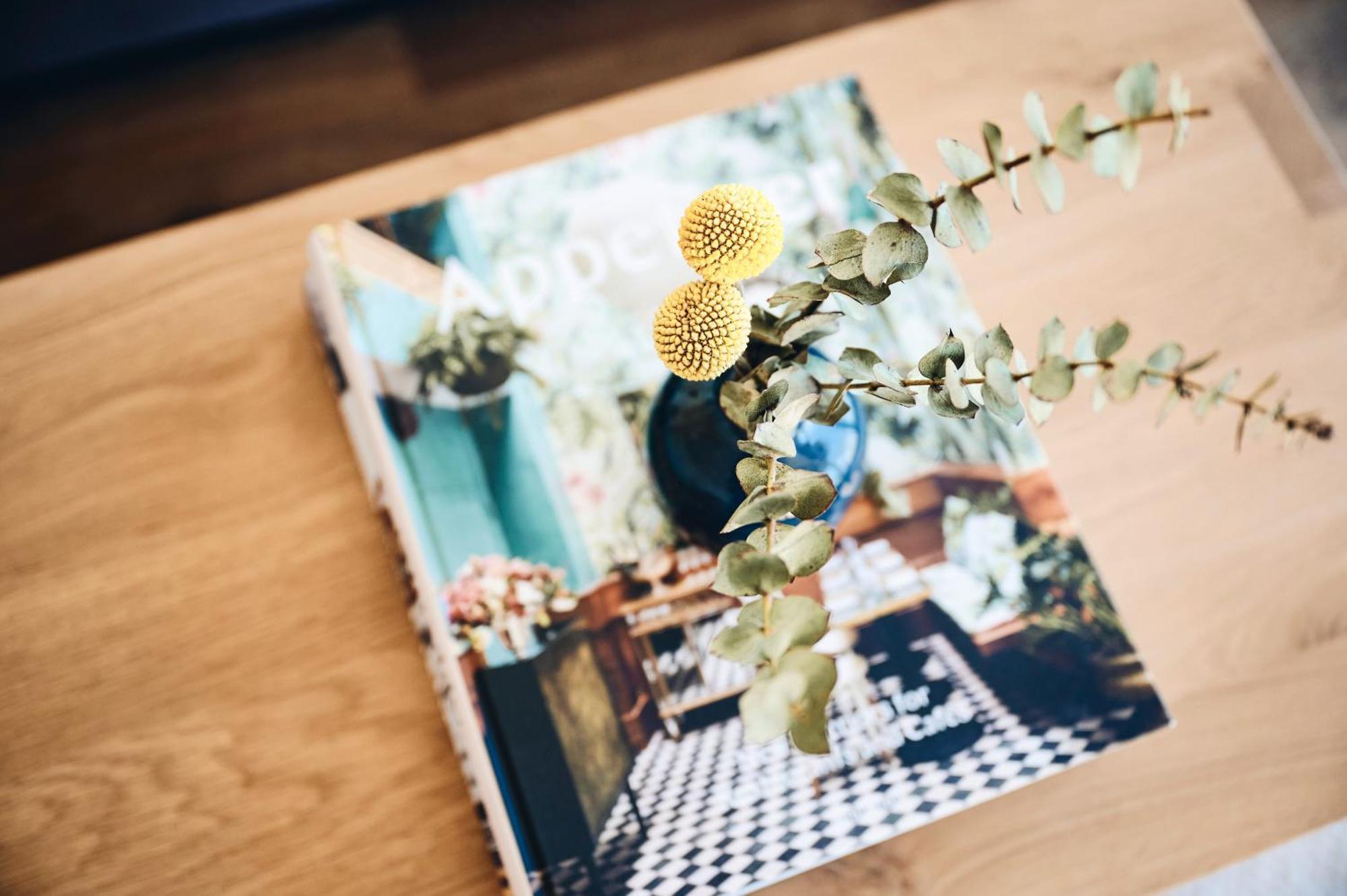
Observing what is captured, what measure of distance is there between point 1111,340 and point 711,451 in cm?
23

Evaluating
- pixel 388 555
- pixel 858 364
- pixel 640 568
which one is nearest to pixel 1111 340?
pixel 858 364

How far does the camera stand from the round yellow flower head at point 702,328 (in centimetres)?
39

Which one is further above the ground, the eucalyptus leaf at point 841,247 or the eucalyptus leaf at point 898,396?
the eucalyptus leaf at point 841,247

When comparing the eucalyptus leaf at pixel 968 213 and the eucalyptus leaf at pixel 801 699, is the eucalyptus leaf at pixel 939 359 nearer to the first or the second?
the eucalyptus leaf at pixel 968 213

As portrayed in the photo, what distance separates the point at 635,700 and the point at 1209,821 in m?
0.48

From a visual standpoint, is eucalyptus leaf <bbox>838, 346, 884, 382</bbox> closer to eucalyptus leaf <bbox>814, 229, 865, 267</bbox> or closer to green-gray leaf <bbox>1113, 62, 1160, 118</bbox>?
eucalyptus leaf <bbox>814, 229, 865, 267</bbox>

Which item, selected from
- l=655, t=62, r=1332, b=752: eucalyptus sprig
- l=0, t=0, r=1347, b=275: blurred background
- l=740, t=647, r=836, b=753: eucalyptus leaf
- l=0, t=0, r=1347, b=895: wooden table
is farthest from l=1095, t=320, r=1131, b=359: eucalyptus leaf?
l=0, t=0, r=1347, b=275: blurred background

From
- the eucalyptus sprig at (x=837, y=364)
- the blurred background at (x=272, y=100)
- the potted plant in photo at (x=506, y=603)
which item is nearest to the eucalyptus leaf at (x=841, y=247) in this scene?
the eucalyptus sprig at (x=837, y=364)

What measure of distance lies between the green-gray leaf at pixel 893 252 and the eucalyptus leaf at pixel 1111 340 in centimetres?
10

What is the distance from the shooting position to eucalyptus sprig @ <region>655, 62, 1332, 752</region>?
361 mm

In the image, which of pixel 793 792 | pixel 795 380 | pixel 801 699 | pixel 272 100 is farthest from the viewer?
pixel 272 100

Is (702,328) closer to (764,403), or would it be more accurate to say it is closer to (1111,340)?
(764,403)

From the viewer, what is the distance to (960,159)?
0.41 m

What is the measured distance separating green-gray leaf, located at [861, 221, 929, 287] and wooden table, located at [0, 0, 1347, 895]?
38cm
